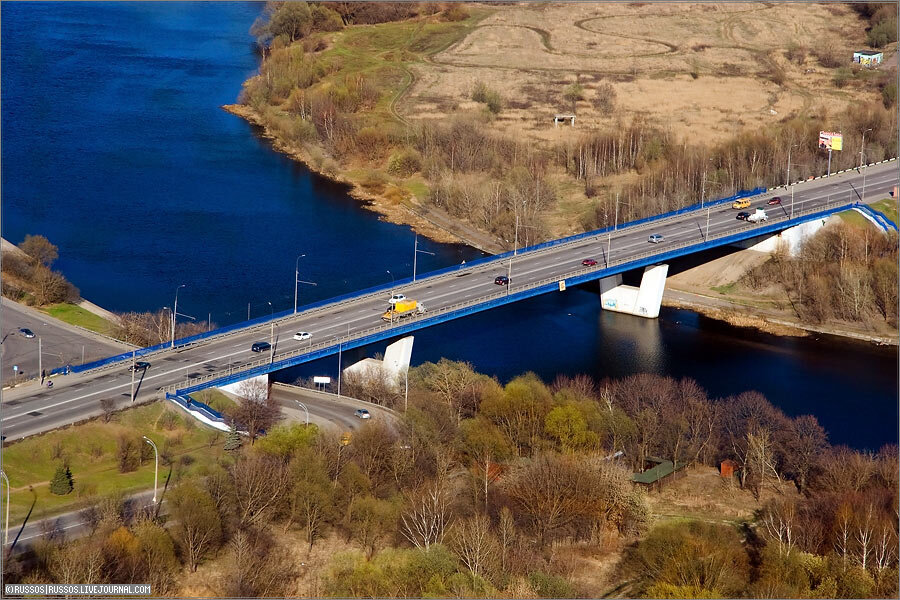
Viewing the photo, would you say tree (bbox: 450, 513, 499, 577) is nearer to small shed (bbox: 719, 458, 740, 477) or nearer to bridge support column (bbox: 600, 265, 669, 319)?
small shed (bbox: 719, 458, 740, 477)

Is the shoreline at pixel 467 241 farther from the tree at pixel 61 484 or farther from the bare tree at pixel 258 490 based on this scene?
the tree at pixel 61 484

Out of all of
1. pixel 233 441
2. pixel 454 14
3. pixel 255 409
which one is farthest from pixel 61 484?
pixel 454 14

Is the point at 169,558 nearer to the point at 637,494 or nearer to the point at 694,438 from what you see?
the point at 637,494

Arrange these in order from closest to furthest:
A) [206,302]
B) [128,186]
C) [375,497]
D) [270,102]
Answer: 1. [375,497]
2. [206,302]
3. [128,186]
4. [270,102]

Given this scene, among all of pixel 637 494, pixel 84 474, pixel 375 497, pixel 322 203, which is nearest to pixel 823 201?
pixel 322 203

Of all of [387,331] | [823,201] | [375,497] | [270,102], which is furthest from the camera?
[270,102]

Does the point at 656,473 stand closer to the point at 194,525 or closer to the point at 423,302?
the point at 423,302
